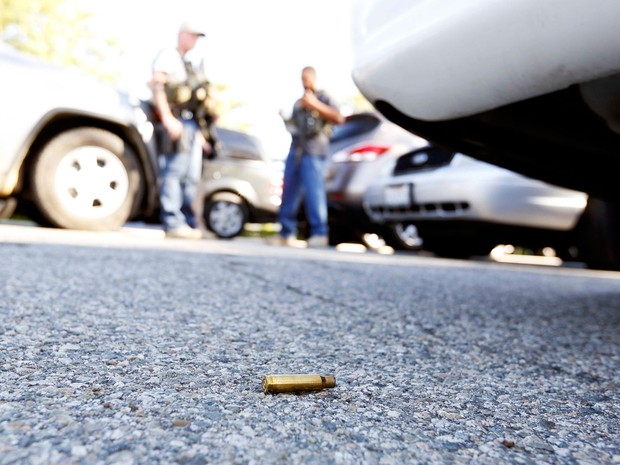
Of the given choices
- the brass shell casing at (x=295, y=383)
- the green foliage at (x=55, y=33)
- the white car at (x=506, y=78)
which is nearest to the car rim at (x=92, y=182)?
the white car at (x=506, y=78)

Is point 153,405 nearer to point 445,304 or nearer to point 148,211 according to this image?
point 445,304

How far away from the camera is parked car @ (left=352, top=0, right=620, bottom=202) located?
1193mm

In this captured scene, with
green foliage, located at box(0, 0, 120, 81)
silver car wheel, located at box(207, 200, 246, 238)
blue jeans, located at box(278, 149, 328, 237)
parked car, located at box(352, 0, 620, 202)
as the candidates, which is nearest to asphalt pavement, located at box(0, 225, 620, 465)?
parked car, located at box(352, 0, 620, 202)

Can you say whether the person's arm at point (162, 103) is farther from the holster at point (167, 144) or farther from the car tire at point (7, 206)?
the car tire at point (7, 206)

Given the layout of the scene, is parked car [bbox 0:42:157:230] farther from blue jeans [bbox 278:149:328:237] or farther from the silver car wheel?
the silver car wheel

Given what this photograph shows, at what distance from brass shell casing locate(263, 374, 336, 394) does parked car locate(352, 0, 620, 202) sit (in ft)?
2.63

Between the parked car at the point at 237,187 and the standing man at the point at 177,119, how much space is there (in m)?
1.77

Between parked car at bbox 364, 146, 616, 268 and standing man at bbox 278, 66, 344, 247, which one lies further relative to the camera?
standing man at bbox 278, 66, 344, 247

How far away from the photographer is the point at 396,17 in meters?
1.53

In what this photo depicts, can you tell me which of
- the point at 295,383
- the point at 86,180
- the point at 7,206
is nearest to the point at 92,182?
the point at 86,180

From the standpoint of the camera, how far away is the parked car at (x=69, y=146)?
387cm

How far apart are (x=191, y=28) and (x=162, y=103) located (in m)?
0.64

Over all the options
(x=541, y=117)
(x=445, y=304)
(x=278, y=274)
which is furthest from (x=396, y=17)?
(x=278, y=274)

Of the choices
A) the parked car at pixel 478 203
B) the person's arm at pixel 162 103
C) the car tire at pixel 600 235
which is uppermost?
the person's arm at pixel 162 103
